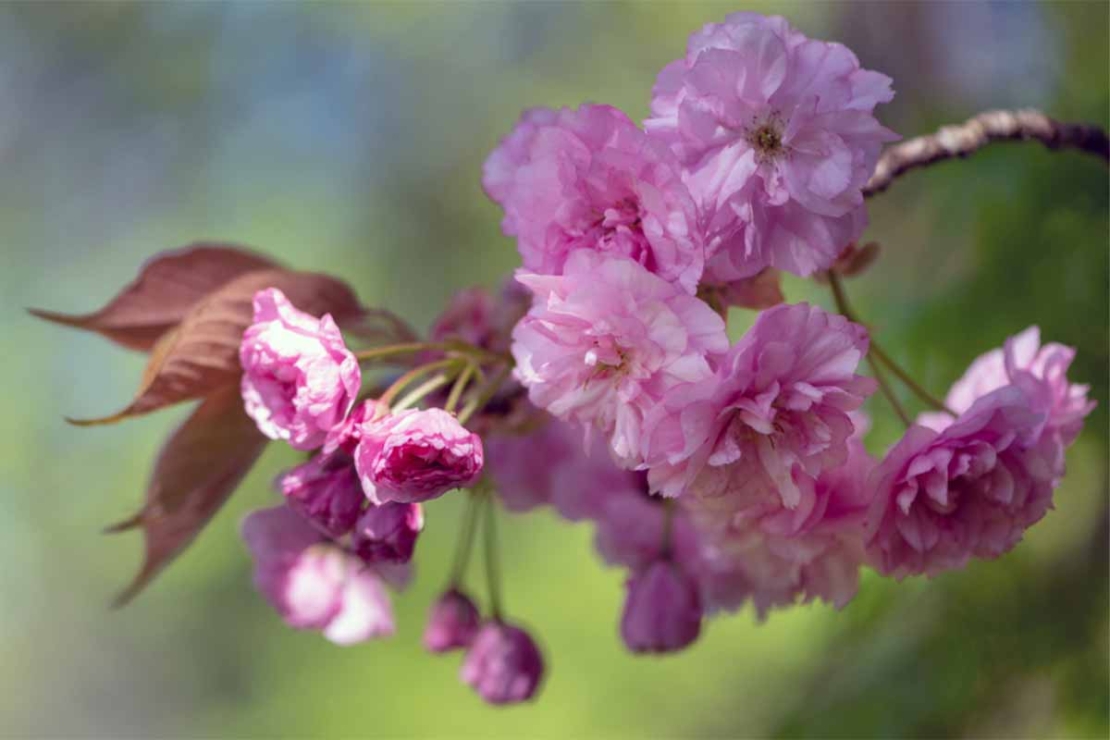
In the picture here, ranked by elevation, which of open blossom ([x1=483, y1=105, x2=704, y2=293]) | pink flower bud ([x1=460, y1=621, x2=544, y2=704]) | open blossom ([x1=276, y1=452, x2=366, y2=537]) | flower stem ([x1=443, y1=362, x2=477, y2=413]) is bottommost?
pink flower bud ([x1=460, y1=621, x2=544, y2=704])

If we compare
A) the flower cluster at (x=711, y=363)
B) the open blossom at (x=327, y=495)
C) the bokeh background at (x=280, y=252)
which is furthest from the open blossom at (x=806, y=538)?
the bokeh background at (x=280, y=252)

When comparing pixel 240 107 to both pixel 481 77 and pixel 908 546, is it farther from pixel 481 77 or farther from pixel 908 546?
pixel 908 546

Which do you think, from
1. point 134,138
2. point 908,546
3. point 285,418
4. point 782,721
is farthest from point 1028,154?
point 134,138

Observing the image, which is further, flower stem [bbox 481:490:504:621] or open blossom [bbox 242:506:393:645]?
flower stem [bbox 481:490:504:621]

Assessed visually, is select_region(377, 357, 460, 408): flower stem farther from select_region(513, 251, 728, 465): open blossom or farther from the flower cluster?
select_region(513, 251, 728, 465): open blossom

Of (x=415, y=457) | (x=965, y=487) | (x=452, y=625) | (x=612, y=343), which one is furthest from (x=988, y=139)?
(x=452, y=625)

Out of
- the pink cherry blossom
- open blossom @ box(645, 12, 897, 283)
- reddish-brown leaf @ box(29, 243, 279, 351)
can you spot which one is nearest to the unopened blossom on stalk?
the pink cherry blossom
